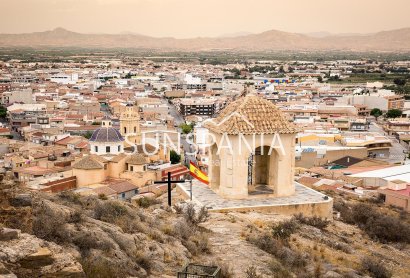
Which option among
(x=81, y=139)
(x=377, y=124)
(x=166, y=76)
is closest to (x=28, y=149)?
(x=81, y=139)

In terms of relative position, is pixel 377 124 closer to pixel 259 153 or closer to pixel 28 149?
pixel 28 149

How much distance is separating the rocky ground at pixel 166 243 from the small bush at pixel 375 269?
17mm

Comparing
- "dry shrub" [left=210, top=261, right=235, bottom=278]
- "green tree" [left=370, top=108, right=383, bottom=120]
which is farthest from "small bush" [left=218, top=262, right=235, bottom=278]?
"green tree" [left=370, top=108, right=383, bottom=120]

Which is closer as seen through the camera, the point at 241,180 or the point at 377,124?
the point at 241,180

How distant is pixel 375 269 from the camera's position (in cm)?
935

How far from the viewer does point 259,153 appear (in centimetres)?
1462

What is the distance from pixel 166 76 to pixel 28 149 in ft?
296

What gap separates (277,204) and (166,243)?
4506 mm

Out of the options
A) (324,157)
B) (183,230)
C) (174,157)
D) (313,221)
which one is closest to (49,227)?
(183,230)

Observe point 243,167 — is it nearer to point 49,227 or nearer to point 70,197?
point 70,197

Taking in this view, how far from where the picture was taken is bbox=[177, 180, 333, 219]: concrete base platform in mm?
12750

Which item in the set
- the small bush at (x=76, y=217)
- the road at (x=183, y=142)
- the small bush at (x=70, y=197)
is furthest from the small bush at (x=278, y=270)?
the road at (x=183, y=142)

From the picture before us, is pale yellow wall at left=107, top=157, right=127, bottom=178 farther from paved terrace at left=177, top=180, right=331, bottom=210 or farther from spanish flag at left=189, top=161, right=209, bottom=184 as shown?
paved terrace at left=177, top=180, right=331, bottom=210

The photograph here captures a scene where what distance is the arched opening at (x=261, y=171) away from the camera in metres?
14.4
